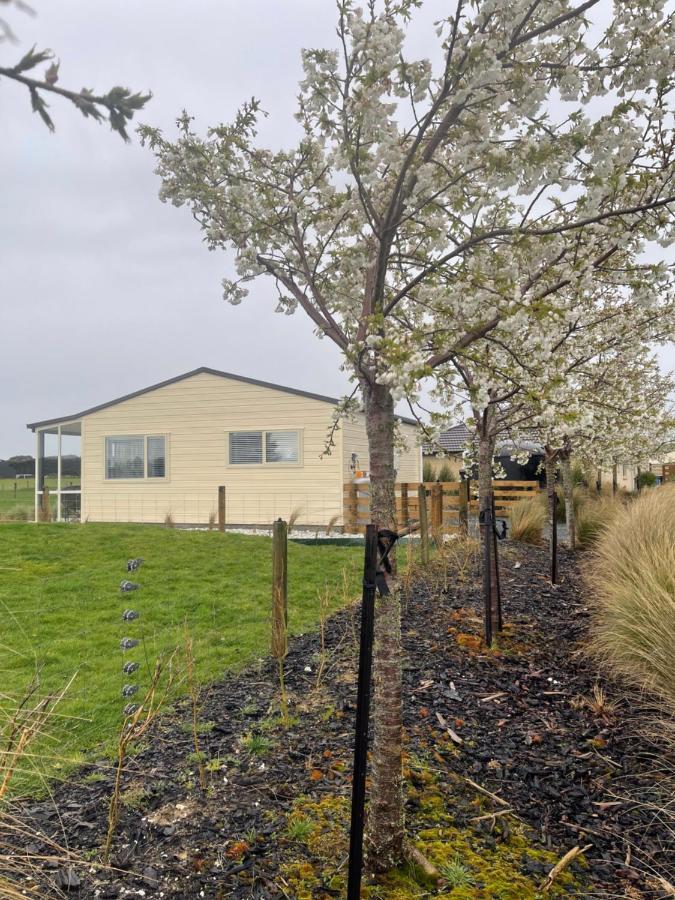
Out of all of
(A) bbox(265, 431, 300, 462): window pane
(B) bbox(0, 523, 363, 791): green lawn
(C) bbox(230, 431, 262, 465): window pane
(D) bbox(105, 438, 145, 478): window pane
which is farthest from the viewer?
(D) bbox(105, 438, 145, 478): window pane

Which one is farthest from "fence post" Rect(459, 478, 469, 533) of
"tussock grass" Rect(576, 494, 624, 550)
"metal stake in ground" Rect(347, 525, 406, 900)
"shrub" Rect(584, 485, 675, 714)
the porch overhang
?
the porch overhang

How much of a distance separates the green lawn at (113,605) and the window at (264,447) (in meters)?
4.43

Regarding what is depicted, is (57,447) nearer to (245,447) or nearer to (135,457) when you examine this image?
(135,457)

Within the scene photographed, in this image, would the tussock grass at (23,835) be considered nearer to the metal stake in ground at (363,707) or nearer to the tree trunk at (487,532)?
the metal stake in ground at (363,707)

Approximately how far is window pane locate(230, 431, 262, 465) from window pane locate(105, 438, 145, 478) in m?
2.57

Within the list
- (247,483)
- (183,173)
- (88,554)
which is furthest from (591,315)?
(247,483)

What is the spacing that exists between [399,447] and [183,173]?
5.96ft

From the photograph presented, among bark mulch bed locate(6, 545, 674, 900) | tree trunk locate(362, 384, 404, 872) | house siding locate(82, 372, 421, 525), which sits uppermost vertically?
house siding locate(82, 372, 421, 525)

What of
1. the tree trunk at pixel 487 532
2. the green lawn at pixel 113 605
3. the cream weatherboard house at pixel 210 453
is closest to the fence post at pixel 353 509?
the cream weatherboard house at pixel 210 453

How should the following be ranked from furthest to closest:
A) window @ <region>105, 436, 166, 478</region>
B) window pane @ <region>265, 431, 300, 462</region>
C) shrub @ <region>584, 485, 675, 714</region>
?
window @ <region>105, 436, 166, 478</region> → window pane @ <region>265, 431, 300, 462</region> → shrub @ <region>584, 485, 675, 714</region>

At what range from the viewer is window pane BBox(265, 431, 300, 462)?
1488 centimetres

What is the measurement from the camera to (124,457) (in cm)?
1647

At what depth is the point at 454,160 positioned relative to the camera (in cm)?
244

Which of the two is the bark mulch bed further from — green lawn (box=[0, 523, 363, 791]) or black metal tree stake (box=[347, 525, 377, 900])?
green lawn (box=[0, 523, 363, 791])
